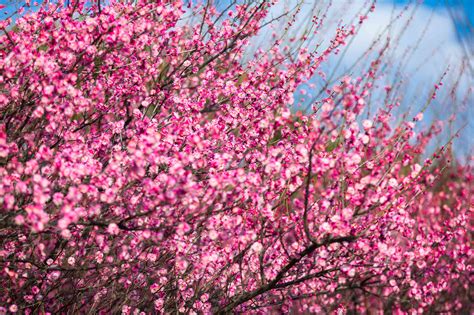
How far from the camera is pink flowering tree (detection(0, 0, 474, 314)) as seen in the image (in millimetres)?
3854

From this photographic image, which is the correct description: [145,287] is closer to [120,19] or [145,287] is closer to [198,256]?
[198,256]

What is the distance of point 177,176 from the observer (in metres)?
3.54

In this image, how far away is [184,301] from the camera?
534cm

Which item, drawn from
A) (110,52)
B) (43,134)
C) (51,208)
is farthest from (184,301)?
(110,52)

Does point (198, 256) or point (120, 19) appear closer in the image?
point (120, 19)

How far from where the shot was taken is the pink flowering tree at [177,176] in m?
3.85

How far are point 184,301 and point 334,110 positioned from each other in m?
2.90

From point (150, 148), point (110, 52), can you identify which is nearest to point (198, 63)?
point (110, 52)

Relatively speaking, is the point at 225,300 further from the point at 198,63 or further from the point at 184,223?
the point at 198,63

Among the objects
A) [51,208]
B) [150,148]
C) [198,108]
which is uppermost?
[198,108]

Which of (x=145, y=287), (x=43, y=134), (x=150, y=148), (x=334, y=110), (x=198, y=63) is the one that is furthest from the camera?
(x=198, y=63)

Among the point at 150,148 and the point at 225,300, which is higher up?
the point at 150,148

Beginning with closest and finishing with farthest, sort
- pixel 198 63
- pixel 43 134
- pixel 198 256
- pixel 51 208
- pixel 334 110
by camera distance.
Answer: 1. pixel 334 110
2. pixel 51 208
3. pixel 43 134
4. pixel 198 256
5. pixel 198 63

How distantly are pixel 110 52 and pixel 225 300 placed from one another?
2982 millimetres
